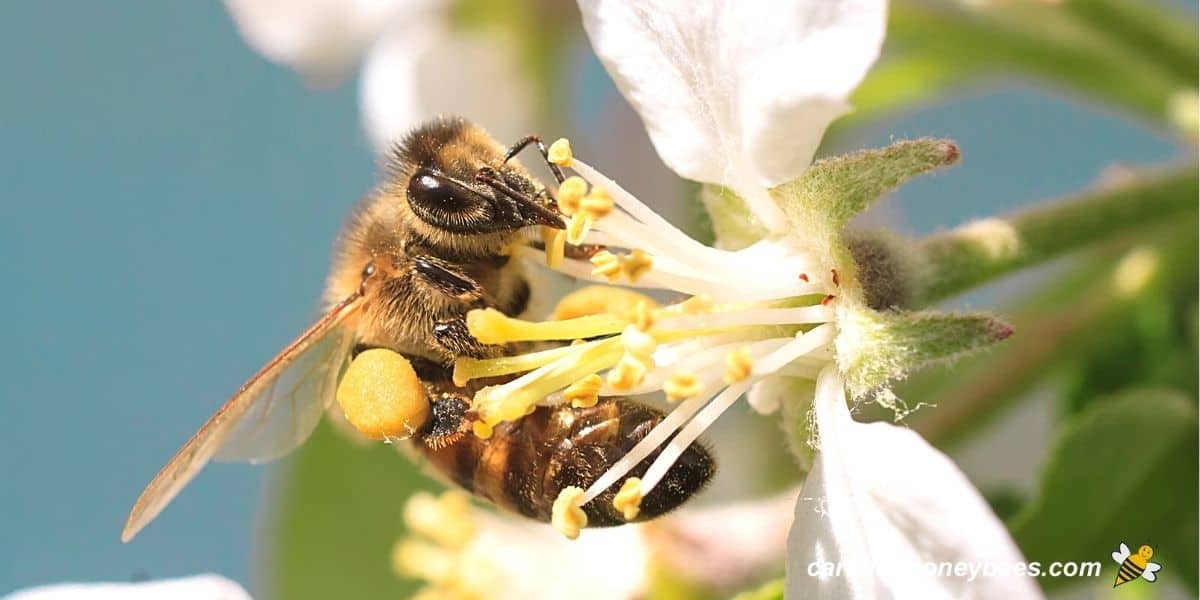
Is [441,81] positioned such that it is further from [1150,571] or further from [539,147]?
[1150,571]

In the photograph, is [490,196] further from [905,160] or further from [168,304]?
[168,304]

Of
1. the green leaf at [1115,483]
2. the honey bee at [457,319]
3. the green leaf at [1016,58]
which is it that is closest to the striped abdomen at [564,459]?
the honey bee at [457,319]

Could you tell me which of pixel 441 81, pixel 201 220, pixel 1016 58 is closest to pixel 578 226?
pixel 1016 58

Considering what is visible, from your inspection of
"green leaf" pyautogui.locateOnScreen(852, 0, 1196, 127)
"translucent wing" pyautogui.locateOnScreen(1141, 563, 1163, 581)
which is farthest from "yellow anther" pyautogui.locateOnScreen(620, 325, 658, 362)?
"green leaf" pyautogui.locateOnScreen(852, 0, 1196, 127)

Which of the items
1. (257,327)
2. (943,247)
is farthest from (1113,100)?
(257,327)

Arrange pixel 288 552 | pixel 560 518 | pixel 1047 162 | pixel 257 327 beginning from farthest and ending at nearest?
pixel 257 327, pixel 1047 162, pixel 288 552, pixel 560 518

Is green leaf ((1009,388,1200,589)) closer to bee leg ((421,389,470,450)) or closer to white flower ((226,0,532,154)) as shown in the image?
bee leg ((421,389,470,450))

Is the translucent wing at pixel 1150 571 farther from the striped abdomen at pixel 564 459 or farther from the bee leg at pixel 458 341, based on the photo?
the bee leg at pixel 458 341
